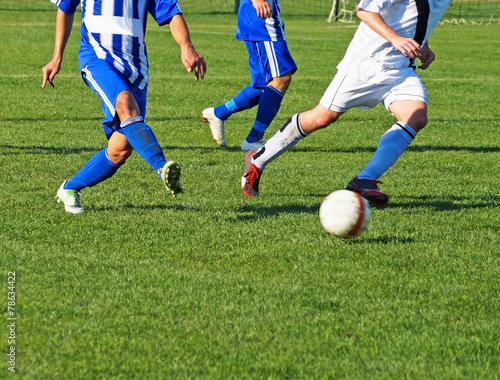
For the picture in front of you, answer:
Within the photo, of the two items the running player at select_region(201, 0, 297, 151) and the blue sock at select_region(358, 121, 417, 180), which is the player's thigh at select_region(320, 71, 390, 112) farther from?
the running player at select_region(201, 0, 297, 151)

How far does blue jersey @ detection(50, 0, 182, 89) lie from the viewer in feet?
16.6

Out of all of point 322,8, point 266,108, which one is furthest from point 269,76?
point 322,8

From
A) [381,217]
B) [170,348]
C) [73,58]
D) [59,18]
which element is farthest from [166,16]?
[73,58]

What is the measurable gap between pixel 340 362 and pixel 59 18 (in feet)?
11.2

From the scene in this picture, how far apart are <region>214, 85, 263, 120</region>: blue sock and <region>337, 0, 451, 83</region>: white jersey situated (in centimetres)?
307

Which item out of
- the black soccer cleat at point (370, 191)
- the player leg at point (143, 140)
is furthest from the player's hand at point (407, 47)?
the player leg at point (143, 140)

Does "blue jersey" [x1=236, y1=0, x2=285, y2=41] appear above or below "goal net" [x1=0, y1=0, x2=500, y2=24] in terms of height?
above

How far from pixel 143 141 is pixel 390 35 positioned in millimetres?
1807

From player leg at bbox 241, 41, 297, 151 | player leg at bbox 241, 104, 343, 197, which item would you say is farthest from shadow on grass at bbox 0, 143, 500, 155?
player leg at bbox 241, 104, 343, 197

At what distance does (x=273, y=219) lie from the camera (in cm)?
537

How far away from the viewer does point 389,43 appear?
5.36 meters

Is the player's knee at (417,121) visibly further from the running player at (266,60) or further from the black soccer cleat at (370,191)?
the running player at (266,60)

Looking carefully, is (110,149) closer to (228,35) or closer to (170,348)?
(170,348)

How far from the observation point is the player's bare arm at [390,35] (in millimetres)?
4961
